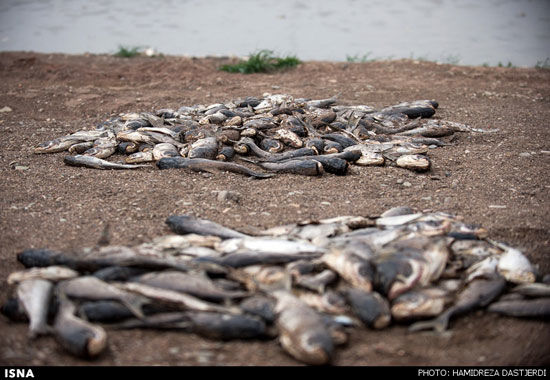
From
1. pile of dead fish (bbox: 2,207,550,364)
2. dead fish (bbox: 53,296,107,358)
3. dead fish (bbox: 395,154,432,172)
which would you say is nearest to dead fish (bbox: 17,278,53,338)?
pile of dead fish (bbox: 2,207,550,364)

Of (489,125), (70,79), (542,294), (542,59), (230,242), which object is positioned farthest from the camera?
(542,59)

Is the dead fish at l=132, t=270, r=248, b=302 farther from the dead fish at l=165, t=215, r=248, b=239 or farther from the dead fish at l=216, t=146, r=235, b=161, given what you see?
the dead fish at l=216, t=146, r=235, b=161

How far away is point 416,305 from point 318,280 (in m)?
0.52

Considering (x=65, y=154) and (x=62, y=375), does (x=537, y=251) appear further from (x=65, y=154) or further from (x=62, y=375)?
(x=65, y=154)

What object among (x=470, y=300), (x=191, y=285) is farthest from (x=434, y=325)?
(x=191, y=285)

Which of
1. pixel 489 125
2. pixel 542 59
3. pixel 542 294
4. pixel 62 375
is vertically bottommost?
pixel 62 375

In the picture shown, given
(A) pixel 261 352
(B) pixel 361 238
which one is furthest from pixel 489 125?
(A) pixel 261 352

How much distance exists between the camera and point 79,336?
2.33 m

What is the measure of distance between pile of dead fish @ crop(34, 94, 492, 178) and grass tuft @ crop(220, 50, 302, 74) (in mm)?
2936

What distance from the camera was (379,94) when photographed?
7570mm

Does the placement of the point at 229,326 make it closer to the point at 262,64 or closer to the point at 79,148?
the point at 79,148

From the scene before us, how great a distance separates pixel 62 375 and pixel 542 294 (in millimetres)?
2484

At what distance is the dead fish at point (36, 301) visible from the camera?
2.50m

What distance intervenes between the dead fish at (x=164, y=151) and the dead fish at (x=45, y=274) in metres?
2.22
